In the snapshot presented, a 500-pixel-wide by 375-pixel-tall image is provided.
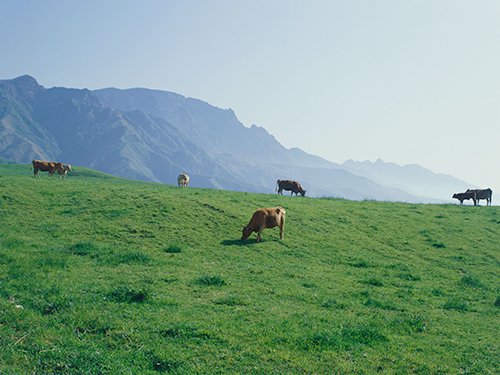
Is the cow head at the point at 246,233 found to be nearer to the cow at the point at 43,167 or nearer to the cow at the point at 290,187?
the cow at the point at 290,187

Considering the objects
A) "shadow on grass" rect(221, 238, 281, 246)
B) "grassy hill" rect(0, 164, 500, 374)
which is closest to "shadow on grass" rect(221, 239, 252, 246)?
"shadow on grass" rect(221, 238, 281, 246)

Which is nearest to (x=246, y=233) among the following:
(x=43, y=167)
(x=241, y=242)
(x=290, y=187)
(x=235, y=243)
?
(x=241, y=242)

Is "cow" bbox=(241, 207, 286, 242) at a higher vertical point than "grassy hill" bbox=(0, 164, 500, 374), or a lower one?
higher

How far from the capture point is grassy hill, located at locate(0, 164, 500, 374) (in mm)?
6633

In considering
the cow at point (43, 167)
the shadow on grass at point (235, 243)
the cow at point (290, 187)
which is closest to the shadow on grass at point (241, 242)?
the shadow on grass at point (235, 243)

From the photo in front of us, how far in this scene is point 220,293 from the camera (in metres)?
10.0

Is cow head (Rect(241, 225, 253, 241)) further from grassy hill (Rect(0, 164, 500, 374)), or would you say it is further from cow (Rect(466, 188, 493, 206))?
cow (Rect(466, 188, 493, 206))

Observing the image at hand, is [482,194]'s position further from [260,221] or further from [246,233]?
[246,233]

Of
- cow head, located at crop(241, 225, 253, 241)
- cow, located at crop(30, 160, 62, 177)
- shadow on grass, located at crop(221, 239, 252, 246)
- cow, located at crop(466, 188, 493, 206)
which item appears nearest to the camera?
shadow on grass, located at crop(221, 239, 252, 246)

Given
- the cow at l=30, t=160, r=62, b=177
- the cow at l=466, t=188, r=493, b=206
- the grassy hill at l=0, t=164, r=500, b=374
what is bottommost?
the grassy hill at l=0, t=164, r=500, b=374

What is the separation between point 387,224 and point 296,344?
18.8m

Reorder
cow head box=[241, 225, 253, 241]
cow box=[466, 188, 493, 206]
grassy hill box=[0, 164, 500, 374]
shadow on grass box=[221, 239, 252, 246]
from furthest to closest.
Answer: cow box=[466, 188, 493, 206]
cow head box=[241, 225, 253, 241]
shadow on grass box=[221, 239, 252, 246]
grassy hill box=[0, 164, 500, 374]

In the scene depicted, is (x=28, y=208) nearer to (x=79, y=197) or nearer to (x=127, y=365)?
(x=79, y=197)

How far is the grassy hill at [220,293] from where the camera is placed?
6.63 m
